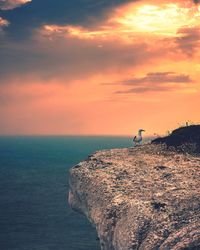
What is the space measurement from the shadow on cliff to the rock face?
1.99 feet

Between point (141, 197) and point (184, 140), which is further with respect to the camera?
point (184, 140)

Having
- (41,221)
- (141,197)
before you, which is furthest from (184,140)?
(41,221)

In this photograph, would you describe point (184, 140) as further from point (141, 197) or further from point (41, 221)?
point (41, 221)

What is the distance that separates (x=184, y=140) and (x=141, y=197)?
669 cm

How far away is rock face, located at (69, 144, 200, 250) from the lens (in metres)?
11.5

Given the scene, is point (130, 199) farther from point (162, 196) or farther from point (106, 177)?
point (106, 177)

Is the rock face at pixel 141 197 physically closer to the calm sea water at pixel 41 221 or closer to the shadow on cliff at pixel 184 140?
the shadow on cliff at pixel 184 140

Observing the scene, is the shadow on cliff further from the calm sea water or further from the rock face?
the calm sea water

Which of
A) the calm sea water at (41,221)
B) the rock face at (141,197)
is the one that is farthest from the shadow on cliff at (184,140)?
the calm sea water at (41,221)

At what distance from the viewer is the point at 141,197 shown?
527 inches

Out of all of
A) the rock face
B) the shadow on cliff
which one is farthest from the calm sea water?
the rock face

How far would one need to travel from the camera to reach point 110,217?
44.5 feet

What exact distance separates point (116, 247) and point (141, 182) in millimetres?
2744

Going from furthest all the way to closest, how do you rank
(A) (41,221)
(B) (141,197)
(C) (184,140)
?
(A) (41,221)
(C) (184,140)
(B) (141,197)
